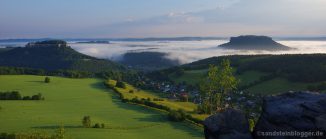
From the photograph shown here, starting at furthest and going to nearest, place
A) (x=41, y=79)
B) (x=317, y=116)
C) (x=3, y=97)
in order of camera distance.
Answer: (x=41, y=79), (x=3, y=97), (x=317, y=116)

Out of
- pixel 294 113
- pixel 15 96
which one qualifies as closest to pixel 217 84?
pixel 15 96

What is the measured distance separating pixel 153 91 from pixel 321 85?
66.7 metres

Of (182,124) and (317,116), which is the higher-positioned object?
(317,116)

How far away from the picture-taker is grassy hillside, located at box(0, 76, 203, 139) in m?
66.9

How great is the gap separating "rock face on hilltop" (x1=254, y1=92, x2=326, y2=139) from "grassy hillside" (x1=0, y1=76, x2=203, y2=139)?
36777 mm

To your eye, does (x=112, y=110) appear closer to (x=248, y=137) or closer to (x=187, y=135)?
(x=187, y=135)

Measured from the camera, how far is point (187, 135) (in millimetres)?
66312

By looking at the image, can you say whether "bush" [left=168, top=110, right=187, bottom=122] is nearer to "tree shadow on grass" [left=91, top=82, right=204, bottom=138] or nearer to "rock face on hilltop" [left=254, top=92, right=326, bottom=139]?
"tree shadow on grass" [left=91, top=82, right=204, bottom=138]

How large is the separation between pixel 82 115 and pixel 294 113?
63688 millimetres

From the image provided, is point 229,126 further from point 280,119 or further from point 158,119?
point 158,119

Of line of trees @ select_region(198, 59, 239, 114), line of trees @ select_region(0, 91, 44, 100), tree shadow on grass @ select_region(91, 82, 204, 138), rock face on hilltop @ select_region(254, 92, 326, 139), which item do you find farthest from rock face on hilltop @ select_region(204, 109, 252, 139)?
line of trees @ select_region(0, 91, 44, 100)

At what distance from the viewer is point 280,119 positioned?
1059 inches

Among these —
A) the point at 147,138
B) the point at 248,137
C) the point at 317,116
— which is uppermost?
the point at 317,116

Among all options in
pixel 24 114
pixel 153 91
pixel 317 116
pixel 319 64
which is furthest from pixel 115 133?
pixel 319 64
